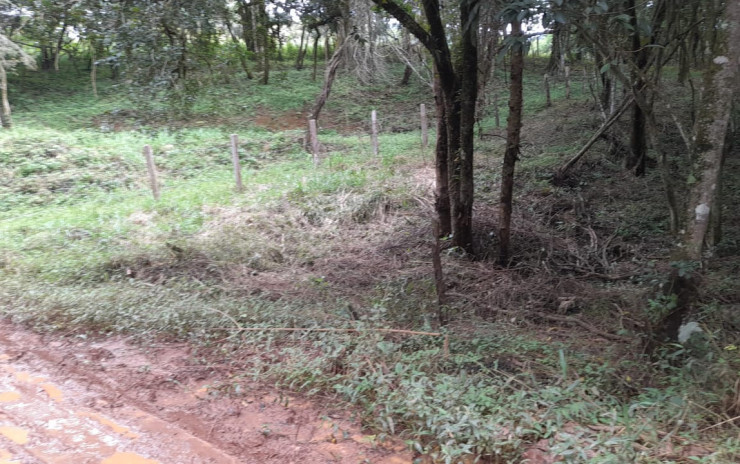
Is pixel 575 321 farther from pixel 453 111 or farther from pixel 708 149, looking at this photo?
pixel 453 111

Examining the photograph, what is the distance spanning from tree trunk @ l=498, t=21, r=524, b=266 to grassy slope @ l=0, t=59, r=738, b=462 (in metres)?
0.39

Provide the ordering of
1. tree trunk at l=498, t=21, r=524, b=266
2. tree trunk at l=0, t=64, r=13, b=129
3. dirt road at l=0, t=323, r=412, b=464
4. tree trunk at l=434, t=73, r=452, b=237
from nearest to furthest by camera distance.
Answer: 1. dirt road at l=0, t=323, r=412, b=464
2. tree trunk at l=498, t=21, r=524, b=266
3. tree trunk at l=434, t=73, r=452, b=237
4. tree trunk at l=0, t=64, r=13, b=129

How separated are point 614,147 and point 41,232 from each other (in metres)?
11.8

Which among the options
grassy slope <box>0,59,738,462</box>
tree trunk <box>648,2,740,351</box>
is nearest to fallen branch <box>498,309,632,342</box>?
Result: grassy slope <box>0,59,738,462</box>

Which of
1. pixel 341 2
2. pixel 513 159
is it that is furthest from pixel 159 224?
pixel 513 159

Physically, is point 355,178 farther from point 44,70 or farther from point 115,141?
point 44,70

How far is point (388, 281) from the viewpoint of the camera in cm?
668

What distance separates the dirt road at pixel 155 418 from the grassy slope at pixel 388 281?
29 centimetres

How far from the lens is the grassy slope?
3.50m

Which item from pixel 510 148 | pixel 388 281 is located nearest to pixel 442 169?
pixel 510 148

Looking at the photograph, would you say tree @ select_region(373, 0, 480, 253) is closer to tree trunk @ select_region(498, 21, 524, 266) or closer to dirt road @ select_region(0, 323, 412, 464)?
tree trunk @ select_region(498, 21, 524, 266)

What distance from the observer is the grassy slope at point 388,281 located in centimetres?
350

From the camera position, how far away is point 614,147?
11641 millimetres

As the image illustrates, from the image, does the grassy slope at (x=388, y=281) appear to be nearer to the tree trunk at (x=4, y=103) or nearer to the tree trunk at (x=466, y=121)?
the tree trunk at (x=466, y=121)
